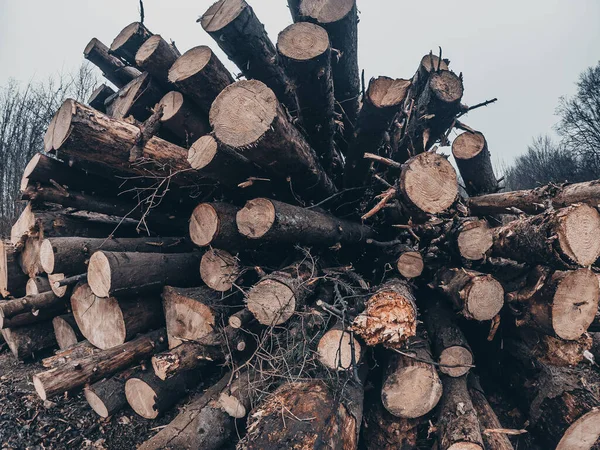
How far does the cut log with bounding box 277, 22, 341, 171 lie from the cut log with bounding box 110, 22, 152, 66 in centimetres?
206

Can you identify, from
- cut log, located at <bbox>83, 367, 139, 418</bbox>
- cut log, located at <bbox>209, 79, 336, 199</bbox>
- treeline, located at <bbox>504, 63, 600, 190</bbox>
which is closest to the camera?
cut log, located at <bbox>209, 79, 336, 199</bbox>

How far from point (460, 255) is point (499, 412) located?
137 centimetres

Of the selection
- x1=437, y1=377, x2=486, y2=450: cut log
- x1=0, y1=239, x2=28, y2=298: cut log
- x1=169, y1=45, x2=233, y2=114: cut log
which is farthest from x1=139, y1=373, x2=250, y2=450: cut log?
x1=0, y1=239, x2=28, y2=298: cut log

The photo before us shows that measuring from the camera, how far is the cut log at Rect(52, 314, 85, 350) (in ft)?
11.9

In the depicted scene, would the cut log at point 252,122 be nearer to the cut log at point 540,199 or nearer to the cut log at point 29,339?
the cut log at point 540,199

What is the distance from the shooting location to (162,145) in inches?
122

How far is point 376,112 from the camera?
289 cm

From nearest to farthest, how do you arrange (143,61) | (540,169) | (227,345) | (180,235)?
(227,345), (143,61), (180,235), (540,169)

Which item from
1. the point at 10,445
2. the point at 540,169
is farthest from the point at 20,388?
the point at 540,169

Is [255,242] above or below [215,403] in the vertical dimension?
above

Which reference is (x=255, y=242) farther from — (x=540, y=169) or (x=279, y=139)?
(x=540, y=169)

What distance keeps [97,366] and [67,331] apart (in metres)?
1.13

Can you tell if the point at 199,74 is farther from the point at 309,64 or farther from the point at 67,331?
the point at 67,331

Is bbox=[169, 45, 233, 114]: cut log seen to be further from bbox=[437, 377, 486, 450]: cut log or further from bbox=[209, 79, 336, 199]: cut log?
bbox=[437, 377, 486, 450]: cut log
